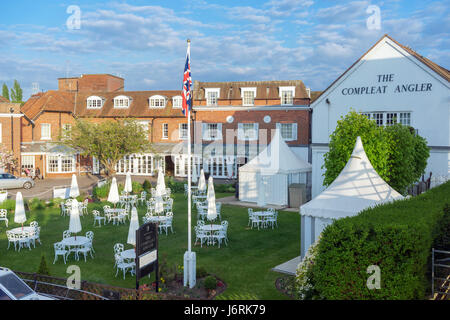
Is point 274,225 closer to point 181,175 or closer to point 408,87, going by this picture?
point 408,87

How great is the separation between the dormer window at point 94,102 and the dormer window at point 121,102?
5.98 ft

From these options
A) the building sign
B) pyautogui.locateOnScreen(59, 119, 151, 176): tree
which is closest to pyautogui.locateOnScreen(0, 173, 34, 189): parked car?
pyautogui.locateOnScreen(59, 119, 151, 176): tree

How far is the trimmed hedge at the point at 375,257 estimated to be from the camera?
6969 mm

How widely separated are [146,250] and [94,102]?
118 feet

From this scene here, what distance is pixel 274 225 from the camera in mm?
18188

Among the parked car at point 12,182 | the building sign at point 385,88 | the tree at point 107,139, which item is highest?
the building sign at point 385,88

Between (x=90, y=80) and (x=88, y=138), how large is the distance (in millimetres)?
21280

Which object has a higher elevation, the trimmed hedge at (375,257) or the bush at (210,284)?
the trimmed hedge at (375,257)

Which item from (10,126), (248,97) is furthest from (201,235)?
(10,126)

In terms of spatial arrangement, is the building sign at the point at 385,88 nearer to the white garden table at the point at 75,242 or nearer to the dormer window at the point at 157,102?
the white garden table at the point at 75,242

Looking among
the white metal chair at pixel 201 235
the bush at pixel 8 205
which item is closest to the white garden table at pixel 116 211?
the white metal chair at pixel 201 235

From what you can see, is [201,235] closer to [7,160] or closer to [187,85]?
[187,85]
